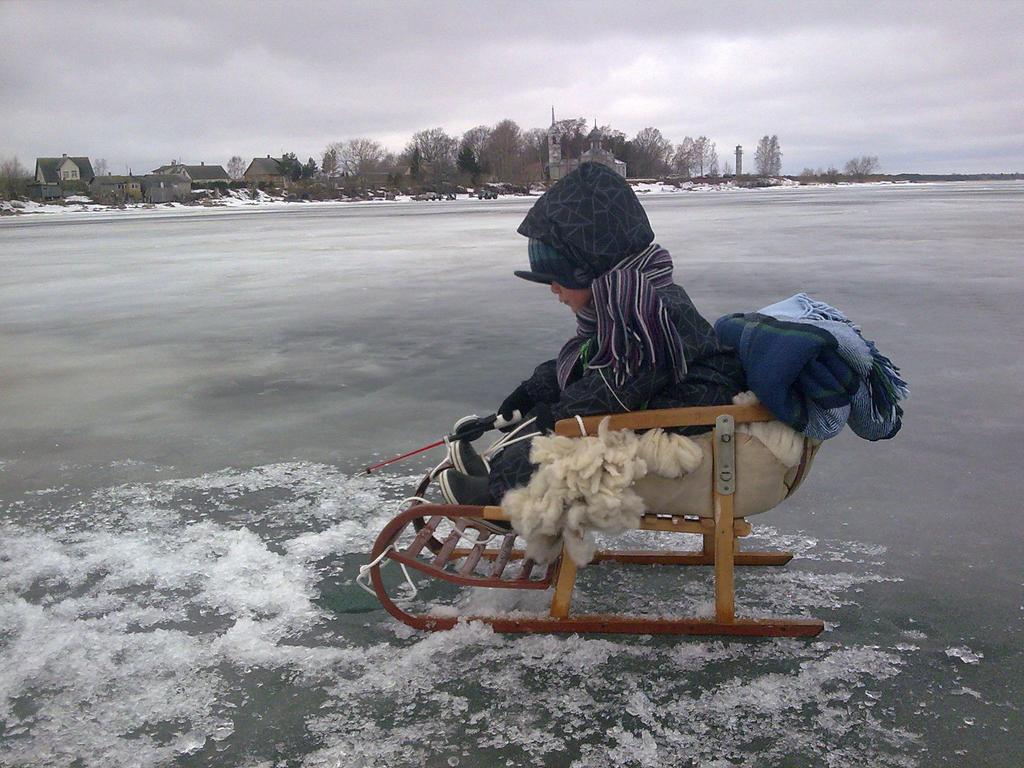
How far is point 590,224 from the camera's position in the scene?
107 inches

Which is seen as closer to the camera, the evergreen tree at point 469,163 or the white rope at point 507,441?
the white rope at point 507,441

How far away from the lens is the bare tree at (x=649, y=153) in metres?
128

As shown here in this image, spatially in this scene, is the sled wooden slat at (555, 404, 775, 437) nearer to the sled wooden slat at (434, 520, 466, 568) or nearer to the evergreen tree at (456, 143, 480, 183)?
the sled wooden slat at (434, 520, 466, 568)

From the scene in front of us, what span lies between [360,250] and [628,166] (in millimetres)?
109740

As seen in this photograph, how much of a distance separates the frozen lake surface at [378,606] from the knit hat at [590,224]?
47.6 inches

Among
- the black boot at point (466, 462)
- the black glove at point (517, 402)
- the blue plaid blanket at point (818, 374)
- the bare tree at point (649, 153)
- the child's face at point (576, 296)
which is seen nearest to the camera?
the blue plaid blanket at point (818, 374)

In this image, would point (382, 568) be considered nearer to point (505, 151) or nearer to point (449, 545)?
point (449, 545)

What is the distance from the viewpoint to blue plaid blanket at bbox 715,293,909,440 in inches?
103

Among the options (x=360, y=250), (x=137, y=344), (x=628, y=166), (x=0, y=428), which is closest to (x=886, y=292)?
(x=137, y=344)

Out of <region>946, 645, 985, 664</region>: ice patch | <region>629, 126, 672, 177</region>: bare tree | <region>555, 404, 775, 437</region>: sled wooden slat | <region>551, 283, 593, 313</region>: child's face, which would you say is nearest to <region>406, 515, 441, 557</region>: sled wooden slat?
<region>555, 404, 775, 437</region>: sled wooden slat

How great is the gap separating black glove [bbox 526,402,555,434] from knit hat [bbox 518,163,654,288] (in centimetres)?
62

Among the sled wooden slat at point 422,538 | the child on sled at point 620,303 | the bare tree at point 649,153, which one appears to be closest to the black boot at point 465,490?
the sled wooden slat at point 422,538

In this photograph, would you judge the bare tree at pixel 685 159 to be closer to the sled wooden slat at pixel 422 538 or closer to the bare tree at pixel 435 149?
the bare tree at pixel 435 149

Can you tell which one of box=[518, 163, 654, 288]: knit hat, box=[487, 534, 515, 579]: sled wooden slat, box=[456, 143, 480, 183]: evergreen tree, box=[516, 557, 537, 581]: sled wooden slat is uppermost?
box=[456, 143, 480, 183]: evergreen tree
